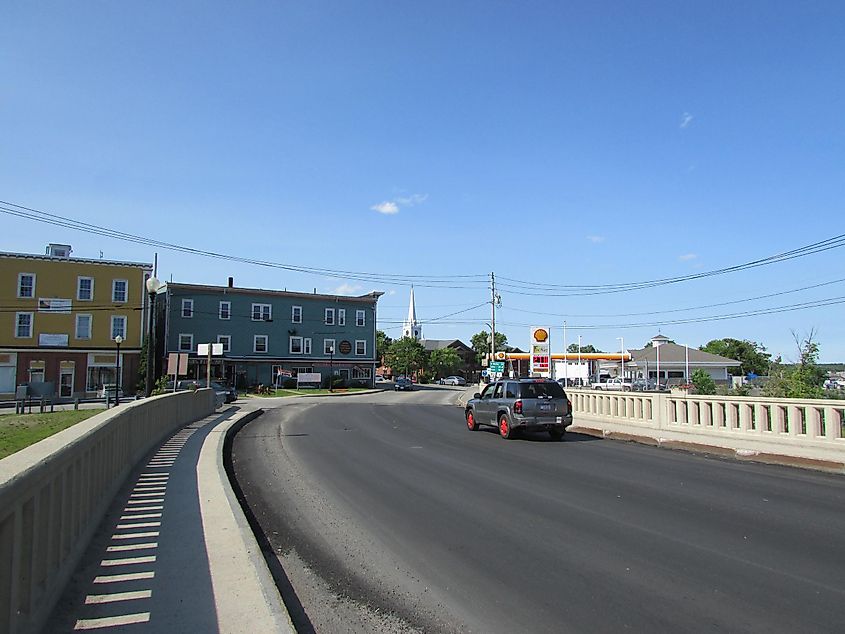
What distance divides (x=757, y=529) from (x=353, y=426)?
53.8 feet

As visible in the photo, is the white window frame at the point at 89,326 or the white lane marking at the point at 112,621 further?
the white window frame at the point at 89,326

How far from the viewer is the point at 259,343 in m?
64.8

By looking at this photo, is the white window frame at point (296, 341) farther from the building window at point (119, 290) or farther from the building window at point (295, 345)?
the building window at point (119, 290)

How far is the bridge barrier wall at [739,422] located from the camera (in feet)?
39.8

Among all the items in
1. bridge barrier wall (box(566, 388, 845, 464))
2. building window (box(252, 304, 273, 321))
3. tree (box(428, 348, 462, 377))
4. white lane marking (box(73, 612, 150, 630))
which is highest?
building window (box(252, 304, 273, 321))

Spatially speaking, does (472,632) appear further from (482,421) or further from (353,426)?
(353,426)

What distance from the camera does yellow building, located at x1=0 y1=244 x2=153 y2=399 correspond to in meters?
49.4

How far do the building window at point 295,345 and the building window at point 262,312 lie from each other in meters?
3.31

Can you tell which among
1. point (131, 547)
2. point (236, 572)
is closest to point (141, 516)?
point (131, 547)

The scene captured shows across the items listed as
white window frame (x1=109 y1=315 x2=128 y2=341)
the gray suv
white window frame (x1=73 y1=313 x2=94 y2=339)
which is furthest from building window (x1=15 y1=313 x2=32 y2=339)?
the gray suv

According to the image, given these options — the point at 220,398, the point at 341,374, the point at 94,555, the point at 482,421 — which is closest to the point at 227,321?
the point at 341,374

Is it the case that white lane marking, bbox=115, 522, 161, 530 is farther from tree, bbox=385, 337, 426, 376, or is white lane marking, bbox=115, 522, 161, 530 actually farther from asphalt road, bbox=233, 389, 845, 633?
tree, bbox=385, 337, 426, 376

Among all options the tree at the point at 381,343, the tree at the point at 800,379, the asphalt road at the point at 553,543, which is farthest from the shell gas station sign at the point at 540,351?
the tree at the point at 381,343

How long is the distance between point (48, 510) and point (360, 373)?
6740cm
